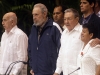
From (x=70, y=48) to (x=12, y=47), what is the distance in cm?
145

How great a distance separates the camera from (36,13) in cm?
695

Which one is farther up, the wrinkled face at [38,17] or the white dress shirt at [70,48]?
the wrinkled face at [38,17]

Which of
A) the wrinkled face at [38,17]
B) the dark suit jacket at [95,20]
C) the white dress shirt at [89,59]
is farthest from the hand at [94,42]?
the wrinkled face at [38,17]

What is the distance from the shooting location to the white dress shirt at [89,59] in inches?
214

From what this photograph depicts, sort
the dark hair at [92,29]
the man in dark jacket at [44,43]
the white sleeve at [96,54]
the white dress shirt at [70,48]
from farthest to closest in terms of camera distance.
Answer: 1. the man in dark jacket at [44,43]
2. the white dress shirt at [70,48]
3. the dark hair at [92,29]
4. the white sleeve at [96,54]

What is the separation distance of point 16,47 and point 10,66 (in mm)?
344

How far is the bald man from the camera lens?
7332mm

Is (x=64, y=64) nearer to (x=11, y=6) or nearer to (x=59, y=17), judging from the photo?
(x=59, y=17)

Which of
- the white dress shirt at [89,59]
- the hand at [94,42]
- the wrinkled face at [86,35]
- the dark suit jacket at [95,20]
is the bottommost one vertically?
the white dress shirt at [89,59]

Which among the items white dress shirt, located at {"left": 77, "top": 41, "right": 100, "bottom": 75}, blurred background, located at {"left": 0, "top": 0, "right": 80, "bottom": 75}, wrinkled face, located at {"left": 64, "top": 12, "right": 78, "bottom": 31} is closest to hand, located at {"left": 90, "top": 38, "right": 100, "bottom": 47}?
white dress shirt, located at {"left": 77, "top": 41, "right": 100, "bottom": 75}

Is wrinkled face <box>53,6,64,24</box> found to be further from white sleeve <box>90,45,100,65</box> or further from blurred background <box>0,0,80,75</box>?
blurred background <box>0,0,80,75</box>

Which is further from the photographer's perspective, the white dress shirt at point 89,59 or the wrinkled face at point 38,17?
the wrinkled face at point 38,17

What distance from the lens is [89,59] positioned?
216 inches

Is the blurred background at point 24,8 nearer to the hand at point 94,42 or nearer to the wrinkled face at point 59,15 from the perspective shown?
the wrinkled face at point 59,15
